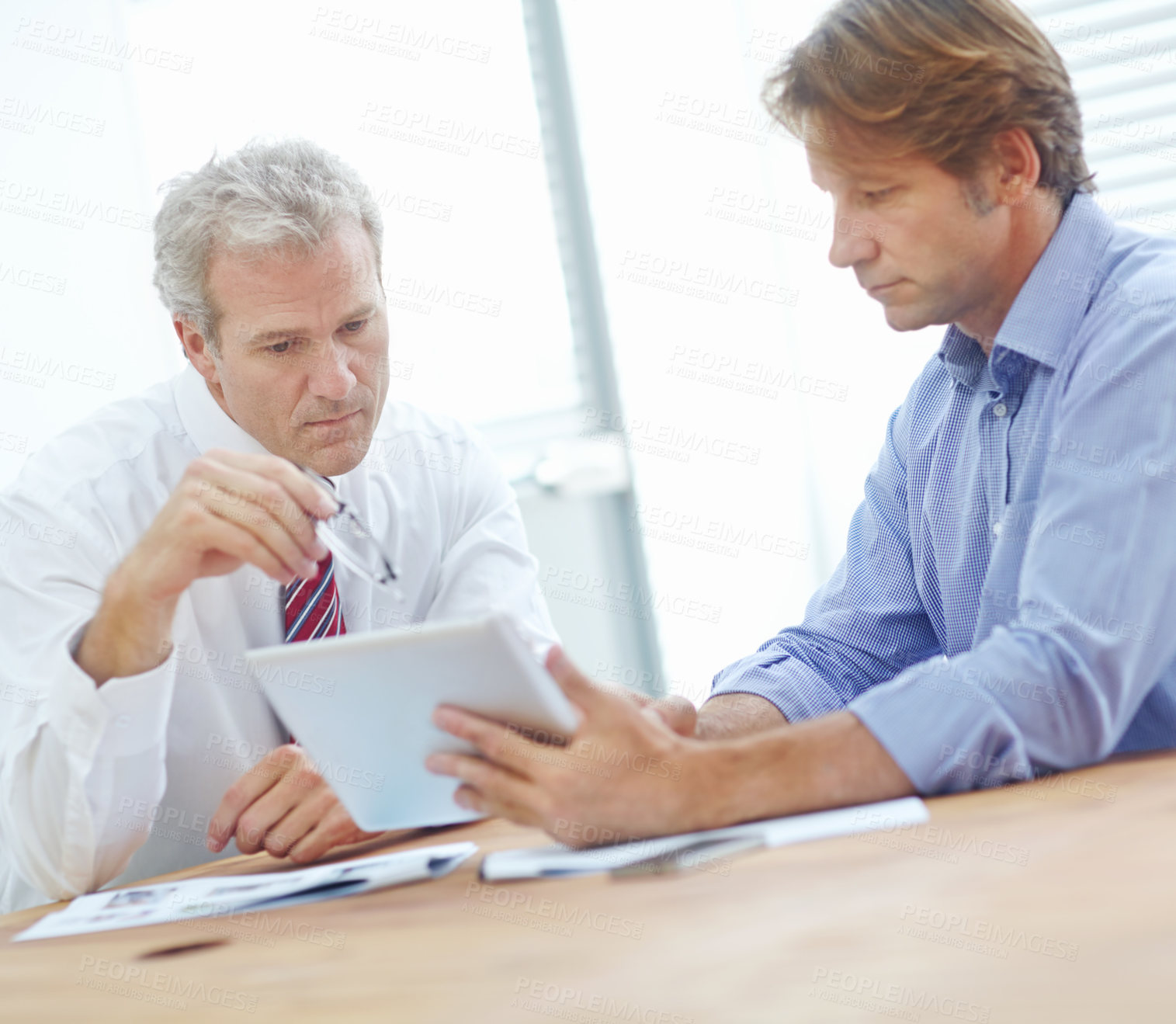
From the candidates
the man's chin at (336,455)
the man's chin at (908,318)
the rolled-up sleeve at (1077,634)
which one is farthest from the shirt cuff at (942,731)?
the man's chin at (336,455)

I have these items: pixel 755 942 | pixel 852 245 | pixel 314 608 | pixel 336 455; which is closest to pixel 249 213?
pixel 336 455

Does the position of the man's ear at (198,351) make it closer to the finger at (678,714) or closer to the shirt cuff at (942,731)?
the finger at (678,714)

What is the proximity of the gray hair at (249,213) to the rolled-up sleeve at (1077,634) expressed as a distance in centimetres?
104

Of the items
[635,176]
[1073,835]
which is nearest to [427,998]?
[1073,835]

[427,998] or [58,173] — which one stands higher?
[58,173]

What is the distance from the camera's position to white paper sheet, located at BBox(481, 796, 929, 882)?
0.94 meters

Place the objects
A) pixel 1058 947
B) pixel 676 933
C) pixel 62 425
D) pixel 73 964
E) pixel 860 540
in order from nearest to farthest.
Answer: pixel 1058 947 → pixel 676 933 → pixel 73 964 → pixel 860 540 → pixel 62 425

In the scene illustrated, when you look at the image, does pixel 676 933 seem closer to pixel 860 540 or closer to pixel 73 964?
pixel 73 964

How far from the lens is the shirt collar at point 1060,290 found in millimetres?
1277

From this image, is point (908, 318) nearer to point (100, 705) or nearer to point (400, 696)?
point (400, 696)

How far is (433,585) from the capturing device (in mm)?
1823

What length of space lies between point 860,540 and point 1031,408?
0.36 meters

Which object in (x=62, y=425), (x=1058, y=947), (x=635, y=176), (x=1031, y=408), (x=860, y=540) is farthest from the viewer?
(x=635, y=176)

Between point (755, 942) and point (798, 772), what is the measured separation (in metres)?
0.32
